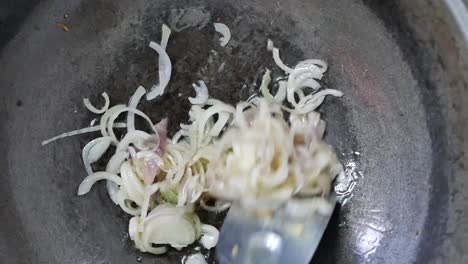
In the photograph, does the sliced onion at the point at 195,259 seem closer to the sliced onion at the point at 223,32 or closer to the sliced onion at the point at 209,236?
the sliced onion at the point at 209,236

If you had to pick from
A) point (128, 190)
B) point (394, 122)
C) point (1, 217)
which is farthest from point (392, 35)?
point (1, 217)

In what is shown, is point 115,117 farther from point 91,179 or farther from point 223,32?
point 223,32

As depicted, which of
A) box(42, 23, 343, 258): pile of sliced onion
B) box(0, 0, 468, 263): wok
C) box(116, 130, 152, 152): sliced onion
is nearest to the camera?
box(42, 23, 343, 258): pile of sliced onion

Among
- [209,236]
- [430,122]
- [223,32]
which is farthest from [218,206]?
[430,122]

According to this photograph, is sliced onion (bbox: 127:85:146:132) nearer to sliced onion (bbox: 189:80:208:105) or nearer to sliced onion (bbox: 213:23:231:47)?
sliced onion (bbox: 189:80:208:105)

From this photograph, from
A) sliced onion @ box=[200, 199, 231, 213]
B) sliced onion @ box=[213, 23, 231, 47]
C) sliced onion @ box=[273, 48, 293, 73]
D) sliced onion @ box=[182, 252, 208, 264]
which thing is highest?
sliced onion @ box=[273, 48, 293, 73]

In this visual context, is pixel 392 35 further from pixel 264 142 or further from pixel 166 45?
pixel 166 45

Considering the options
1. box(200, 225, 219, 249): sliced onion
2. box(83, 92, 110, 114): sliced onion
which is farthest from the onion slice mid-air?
box(200, 225, 219, 249): sliced onion
